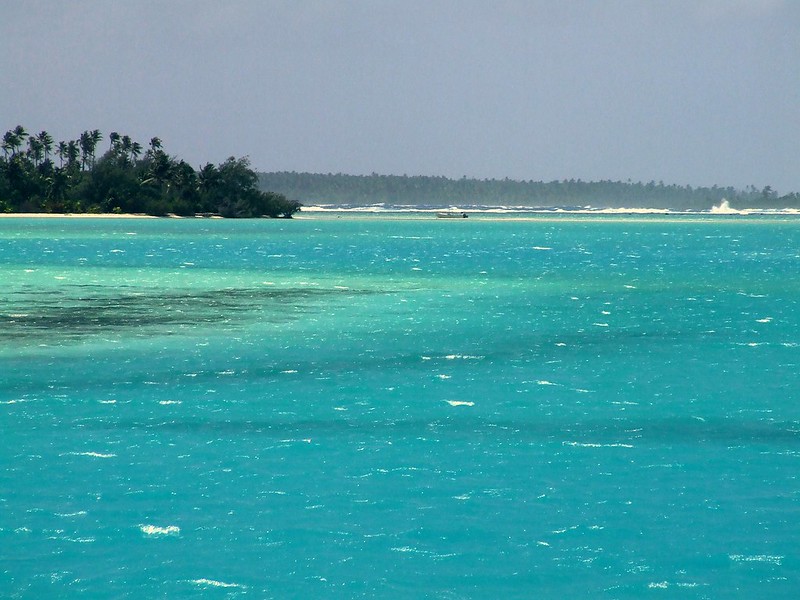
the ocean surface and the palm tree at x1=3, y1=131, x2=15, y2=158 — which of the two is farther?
the palm tree at x1=3, y1=131, x2=15, y2=158

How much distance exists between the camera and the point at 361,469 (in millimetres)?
16375

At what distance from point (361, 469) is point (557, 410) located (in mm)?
5921

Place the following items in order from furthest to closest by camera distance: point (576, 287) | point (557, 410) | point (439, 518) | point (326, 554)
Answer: point (576, 287) → point (557, 410) → point (439, 518) → point (326, 554)

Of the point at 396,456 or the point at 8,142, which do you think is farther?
the point at 8,142

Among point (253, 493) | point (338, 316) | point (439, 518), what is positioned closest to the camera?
point (439, 518)

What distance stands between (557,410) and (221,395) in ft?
21.7

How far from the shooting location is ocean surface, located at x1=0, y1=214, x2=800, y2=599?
40.7 feet

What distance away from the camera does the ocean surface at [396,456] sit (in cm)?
1240

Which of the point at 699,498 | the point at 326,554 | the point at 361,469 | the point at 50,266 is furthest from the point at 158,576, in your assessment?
the point at 50,266

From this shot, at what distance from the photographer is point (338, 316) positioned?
127 ft

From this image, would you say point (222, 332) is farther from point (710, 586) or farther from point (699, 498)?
point (710, 586)

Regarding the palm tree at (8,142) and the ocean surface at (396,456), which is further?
the palm tree at (8,142)

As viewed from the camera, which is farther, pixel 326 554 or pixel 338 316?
pixel 338 316

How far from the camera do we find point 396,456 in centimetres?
1722
